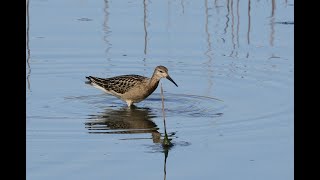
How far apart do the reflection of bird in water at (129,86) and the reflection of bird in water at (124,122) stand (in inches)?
11.9

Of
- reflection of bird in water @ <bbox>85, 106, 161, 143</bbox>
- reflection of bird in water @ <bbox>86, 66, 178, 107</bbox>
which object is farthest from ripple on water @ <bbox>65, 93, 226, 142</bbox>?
reflection of bird in water @ <bbox>86, 66, 178, 107</bbox>

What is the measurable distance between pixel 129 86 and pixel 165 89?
1.97 feet

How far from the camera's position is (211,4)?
16984 mm

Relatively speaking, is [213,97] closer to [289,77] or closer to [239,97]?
[239,97]

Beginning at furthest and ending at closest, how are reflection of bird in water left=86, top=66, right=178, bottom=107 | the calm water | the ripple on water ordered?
reflection of bird in water left=86, top=66, right=178, bottom=107
the ripple on water
the calm water

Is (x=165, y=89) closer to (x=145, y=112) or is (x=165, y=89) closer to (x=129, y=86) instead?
(x=129, y=86)

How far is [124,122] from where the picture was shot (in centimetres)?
1152

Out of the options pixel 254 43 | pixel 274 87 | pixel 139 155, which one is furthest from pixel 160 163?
pixel 254 43

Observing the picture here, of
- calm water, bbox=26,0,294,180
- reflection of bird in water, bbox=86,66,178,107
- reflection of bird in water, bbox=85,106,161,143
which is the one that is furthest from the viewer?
reflection of bird in water, bbox=86,66,178,107

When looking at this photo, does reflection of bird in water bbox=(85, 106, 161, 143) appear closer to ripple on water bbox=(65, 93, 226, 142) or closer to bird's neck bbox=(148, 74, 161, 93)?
ripple on water bbox=(65, 93, 226, 142)

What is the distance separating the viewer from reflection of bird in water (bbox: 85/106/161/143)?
10844 millimetres

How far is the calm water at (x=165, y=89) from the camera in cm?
940

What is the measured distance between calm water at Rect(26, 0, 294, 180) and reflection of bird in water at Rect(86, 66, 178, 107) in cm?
16

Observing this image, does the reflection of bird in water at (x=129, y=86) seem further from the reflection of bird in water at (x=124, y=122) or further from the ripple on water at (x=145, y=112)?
the reflection of bird in water at (x=124, y=122)
